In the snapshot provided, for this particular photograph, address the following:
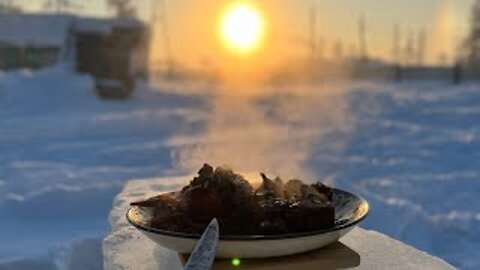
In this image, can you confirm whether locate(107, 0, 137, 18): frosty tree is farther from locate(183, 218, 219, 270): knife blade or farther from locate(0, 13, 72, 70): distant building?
locate(183, 218, 219, 270): knife blade

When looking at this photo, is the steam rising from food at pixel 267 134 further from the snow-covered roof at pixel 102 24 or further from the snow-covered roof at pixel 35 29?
the snow-covered roof at pixel 35 29

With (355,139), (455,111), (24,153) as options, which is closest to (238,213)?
(24,153)

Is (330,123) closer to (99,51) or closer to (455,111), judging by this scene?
(455,111)

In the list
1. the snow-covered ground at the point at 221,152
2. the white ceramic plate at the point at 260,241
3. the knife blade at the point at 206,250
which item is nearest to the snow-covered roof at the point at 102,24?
the snow-covered ground at the point at 221,152

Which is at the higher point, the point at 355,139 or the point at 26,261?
the point at 26,261

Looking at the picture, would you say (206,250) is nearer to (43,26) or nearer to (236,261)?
(236,261)

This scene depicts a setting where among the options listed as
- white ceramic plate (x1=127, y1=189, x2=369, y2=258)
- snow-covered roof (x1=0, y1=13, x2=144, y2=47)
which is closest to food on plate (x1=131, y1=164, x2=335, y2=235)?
white ceramic plate (x1=127, y1=189, x2=369, y2=258)

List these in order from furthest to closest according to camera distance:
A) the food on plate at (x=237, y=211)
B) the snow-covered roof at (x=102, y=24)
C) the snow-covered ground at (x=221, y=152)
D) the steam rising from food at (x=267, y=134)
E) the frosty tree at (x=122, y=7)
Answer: the frosty tree at (x=122, y=7), the snow-covered roof at (x=102, y=24), the steam rising from food at (x=267, y=134), the snow-covered ground at (x=221, y=152), the food on plate at (x=237, y=211)
